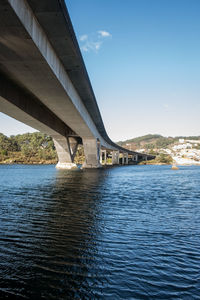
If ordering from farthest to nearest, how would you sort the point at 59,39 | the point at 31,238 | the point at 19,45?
the point at 59,39 < the point at 19,45 < the point at 31,238

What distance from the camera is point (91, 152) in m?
58.6

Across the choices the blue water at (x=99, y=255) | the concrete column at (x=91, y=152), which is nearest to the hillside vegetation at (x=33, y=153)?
the concrete column at (x=91, y=152)

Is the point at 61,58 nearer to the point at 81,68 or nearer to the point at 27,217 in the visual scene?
the point at 81,68

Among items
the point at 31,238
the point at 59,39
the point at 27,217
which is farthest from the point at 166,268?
the point at 59,39

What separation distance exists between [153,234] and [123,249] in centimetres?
196

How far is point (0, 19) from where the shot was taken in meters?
9.52

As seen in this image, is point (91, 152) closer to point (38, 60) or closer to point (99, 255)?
point (38, 60)

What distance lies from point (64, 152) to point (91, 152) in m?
7.25

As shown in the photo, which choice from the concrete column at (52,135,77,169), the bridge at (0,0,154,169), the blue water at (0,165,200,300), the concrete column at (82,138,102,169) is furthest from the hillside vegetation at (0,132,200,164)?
the blue water at (0,165,200,300)

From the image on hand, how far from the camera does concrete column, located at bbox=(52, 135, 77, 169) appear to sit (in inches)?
2064

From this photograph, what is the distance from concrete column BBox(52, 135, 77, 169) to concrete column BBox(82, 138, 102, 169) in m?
4.38

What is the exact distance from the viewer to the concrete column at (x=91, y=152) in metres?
53.5

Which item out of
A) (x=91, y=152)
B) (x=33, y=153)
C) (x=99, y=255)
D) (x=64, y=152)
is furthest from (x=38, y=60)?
(x=33, y=153)

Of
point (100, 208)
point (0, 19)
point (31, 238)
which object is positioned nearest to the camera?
point (31, 238)
